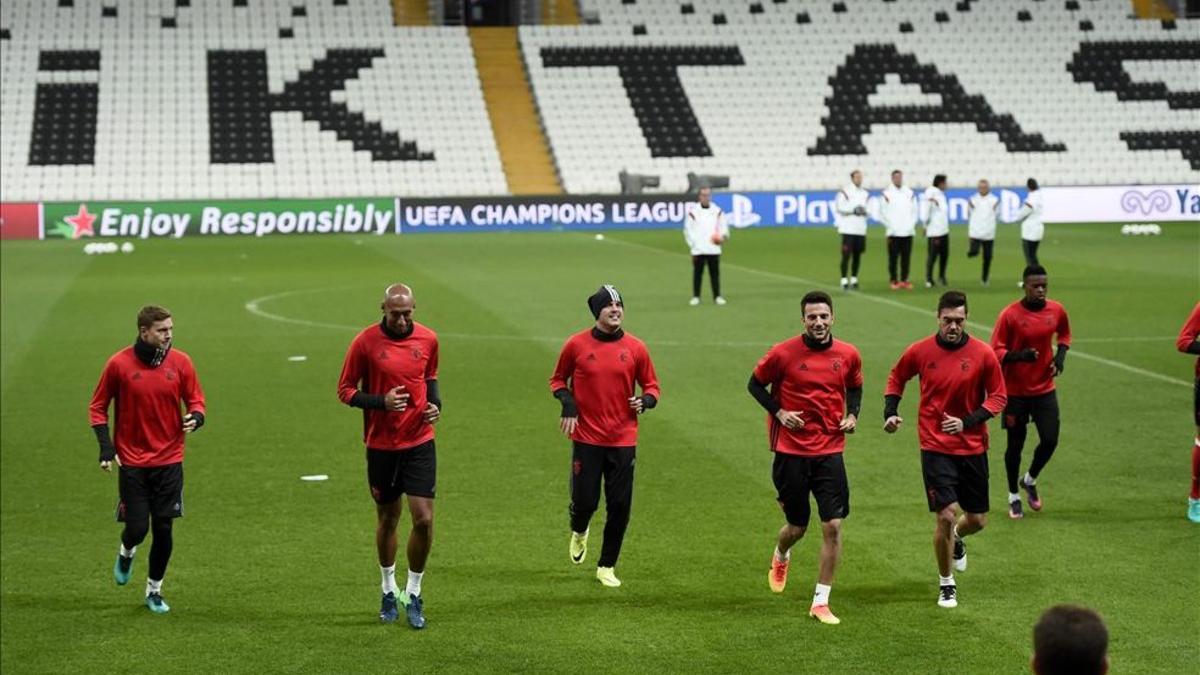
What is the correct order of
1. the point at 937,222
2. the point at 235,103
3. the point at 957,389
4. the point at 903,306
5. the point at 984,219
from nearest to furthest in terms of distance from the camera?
the point at 957,389 → the point at 903,306 → the point at 937,222 → the point at 984,219 → the point at 235,103

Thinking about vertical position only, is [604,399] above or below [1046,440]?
above

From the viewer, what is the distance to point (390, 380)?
1084 cm

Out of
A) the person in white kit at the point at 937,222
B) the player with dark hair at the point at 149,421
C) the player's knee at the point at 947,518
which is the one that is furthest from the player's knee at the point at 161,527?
the person in white kit at the point at 937,222

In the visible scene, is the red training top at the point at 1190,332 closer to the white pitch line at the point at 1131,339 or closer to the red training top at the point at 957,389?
the red training top at the point at 957,389

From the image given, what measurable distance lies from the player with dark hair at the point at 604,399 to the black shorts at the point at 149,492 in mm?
2573

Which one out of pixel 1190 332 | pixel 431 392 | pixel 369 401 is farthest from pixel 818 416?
pixel 1190 332

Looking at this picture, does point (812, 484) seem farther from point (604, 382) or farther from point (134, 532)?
point (134, 532)

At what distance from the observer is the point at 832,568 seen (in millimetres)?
10859

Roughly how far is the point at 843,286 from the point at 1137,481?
1692 cm

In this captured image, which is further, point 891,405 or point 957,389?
point 891,405

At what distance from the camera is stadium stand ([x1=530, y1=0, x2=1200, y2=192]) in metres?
55.1

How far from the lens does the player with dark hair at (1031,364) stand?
13375 millimetres

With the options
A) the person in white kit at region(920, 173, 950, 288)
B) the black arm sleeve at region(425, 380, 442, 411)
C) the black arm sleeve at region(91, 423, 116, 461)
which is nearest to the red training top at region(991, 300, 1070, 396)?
the black arm sleeve at region(425, 380, 442, 411)

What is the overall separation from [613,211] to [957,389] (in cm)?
3961
